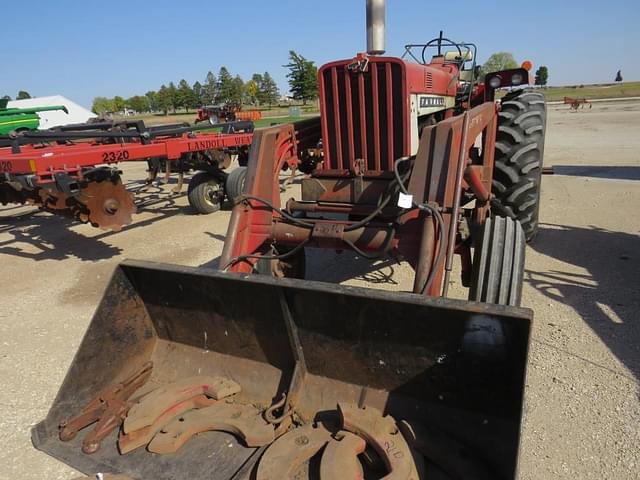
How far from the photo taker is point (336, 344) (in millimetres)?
2490

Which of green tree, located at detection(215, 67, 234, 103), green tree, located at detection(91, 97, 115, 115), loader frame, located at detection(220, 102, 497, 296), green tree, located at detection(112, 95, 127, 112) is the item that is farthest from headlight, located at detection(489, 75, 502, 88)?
green tree, located at detection(112, 95, 127, 112)

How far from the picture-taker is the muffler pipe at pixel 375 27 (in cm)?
376

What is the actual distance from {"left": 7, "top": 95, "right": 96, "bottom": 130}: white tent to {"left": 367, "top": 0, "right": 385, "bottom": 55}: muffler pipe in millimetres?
26676

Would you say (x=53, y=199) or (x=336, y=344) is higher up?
(x=53, y=199)

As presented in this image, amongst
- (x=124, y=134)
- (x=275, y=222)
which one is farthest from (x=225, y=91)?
(x=275, y=222)

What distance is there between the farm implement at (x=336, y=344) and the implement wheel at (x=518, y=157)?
3.21 ft

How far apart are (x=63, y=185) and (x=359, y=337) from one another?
413cm

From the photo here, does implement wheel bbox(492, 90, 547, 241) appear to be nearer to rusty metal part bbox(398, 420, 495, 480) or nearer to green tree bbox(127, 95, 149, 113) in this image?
rusty metal part bbox(398, 420, 495, 480)

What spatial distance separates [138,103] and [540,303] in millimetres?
91274

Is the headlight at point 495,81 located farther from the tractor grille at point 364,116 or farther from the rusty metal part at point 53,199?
the rusty metal part at point 53,199

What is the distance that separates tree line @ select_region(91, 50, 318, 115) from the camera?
46219 mm

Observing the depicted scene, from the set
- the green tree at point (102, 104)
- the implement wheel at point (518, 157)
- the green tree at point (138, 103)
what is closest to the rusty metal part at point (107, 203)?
the implement wheel at point (518, 157)

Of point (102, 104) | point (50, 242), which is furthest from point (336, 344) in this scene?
point (102, 104)

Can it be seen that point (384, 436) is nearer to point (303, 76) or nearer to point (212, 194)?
point (212, 194)
